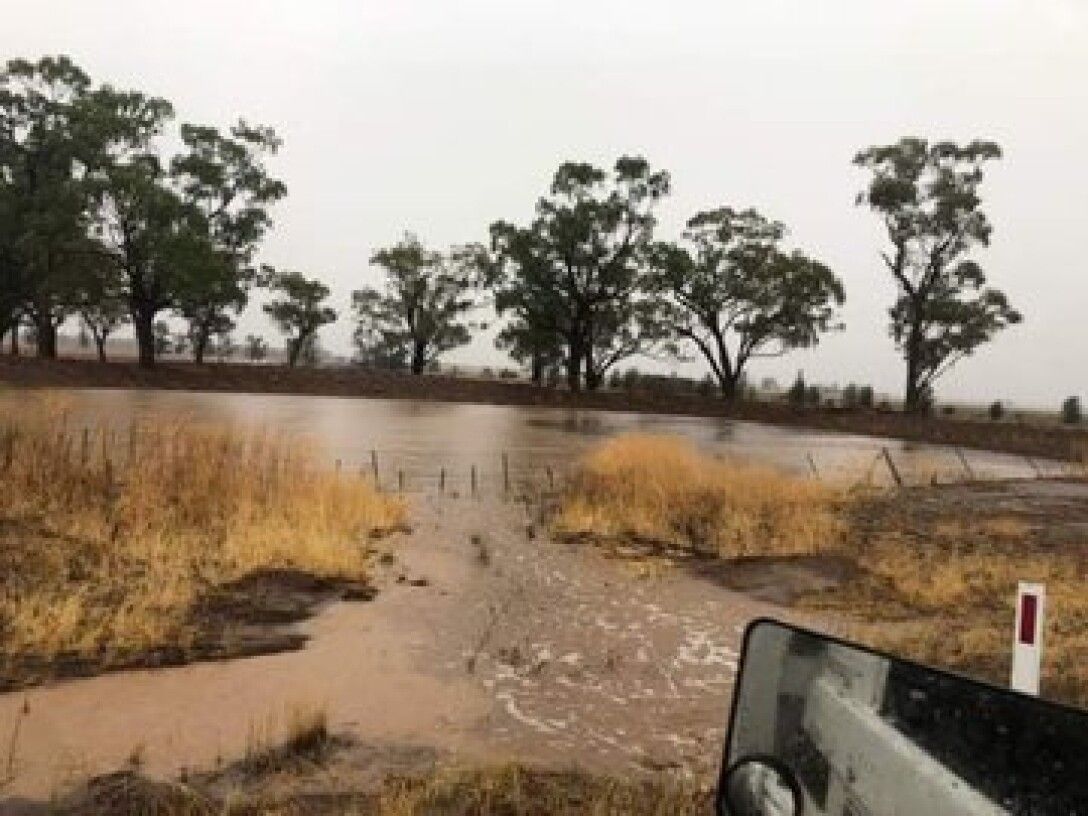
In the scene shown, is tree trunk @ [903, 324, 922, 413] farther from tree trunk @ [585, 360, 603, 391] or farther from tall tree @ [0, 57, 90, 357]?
tall tree @ [0, 57, 90, 357]

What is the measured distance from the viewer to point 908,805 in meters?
1.91

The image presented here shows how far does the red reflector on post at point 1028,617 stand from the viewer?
4016 mm

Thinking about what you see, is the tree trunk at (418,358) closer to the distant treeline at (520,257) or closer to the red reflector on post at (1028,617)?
the distant treeline at (520,257)

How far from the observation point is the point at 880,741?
1999 millimetres

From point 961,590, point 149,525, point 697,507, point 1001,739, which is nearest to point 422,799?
point 1001,739

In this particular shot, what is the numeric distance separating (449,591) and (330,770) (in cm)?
486

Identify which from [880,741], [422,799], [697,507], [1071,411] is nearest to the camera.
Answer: [880,741]

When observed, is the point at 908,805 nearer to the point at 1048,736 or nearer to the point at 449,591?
the point at 1048,736

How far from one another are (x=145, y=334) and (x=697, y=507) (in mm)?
36863

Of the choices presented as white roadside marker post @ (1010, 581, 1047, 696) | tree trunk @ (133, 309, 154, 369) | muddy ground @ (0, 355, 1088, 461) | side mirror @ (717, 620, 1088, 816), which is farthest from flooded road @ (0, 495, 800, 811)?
tree trunk @ (133, 309, 154, 369)

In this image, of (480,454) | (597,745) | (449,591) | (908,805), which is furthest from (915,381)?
(908,805)

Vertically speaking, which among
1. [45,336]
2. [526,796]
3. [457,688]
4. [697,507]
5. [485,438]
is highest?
[45,336]

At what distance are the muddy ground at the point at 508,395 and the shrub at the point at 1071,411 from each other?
7.95m

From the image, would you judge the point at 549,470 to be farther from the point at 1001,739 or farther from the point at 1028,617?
the point at 1001,739
